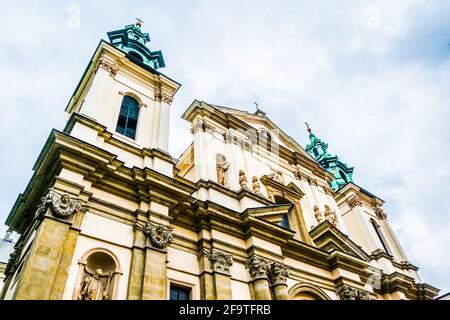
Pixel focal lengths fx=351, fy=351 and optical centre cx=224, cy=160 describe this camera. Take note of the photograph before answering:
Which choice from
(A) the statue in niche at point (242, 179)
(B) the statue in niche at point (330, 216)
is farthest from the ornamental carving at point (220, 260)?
(B) the statue in niche at point (330, 216)

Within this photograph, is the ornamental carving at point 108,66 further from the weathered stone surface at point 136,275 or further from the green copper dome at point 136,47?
the weathered stone surface at point 136,275

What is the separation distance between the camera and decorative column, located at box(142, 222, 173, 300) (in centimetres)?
902

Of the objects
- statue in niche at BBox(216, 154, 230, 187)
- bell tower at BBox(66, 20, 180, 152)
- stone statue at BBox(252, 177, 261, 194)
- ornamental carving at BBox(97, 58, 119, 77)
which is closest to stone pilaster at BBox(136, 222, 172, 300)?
bell tower at BBox(66, 20, 180, 152)

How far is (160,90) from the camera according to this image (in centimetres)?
1567

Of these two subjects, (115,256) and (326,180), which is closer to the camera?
(115,256)

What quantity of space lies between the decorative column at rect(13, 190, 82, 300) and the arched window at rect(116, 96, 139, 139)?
463cm

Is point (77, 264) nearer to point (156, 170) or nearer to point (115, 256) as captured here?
point (115, 256)

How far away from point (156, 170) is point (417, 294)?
16849 mm

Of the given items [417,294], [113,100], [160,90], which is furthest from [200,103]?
[417,294]

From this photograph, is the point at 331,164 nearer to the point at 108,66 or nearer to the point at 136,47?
the point at 136,47

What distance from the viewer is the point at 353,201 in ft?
80.2

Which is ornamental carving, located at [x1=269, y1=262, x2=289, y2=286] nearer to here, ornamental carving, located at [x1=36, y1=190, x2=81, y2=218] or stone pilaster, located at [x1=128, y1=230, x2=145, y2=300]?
stone pilaster, located at [x1=128, y1=230, x2=145, y2=300]

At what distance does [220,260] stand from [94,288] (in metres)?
4.03

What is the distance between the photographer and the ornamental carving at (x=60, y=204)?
871 cm
